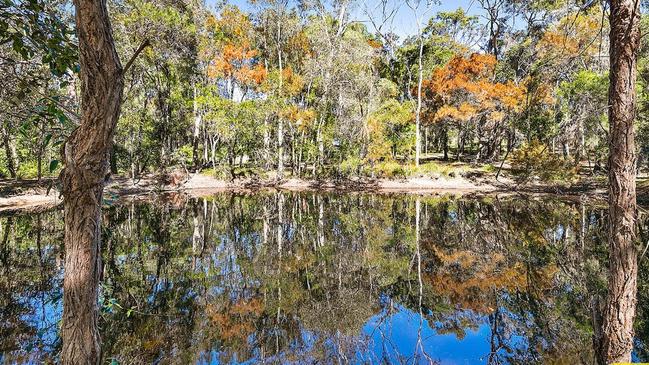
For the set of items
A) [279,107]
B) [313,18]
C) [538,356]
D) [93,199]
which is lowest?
[538,356]

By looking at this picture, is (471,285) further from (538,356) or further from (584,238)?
(584,238)

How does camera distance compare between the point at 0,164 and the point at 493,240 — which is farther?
the point at 0,164

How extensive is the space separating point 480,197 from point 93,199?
2303cm

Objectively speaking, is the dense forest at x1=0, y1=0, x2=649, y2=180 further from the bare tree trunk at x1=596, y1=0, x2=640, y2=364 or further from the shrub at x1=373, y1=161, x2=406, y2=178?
the bare tree trunk at x1=596, y1=0, x2=640, y2=364

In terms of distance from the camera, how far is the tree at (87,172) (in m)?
1.92

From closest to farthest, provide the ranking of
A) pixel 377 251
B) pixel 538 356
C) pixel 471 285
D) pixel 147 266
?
pixel 538 356
pixel 471 285
pixel 147 266
pixel 377 251


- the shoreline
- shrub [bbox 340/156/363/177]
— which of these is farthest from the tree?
shrub [bbox 340/156/363/177]

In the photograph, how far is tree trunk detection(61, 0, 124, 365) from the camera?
1915 millimetres

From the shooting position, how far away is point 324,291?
736 centimetres

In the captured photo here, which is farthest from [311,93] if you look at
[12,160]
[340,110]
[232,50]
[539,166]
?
[12,160]

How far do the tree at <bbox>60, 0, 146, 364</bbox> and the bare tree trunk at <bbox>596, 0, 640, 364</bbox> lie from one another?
3.10m

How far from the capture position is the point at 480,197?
2228cm

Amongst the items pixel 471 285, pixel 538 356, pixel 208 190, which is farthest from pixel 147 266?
pixel 208 190

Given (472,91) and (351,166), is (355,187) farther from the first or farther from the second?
(472,91)
